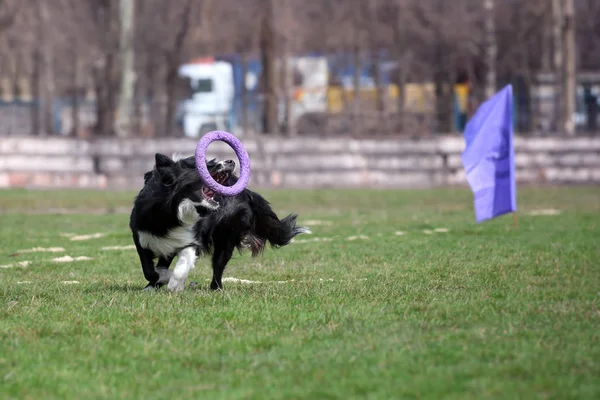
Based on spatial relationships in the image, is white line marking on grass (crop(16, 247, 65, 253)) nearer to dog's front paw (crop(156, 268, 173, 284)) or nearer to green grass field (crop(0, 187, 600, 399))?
green grass field (crop(0, 187, 600, 399))

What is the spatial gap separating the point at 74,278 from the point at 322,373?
18.1 feet

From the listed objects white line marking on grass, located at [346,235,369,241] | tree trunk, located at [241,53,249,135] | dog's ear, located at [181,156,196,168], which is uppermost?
tree trunk, located at [241,53,249,135]

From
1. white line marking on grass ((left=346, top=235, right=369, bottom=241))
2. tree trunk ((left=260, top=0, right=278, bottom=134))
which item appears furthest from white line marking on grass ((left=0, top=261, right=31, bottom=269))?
tree trunk ((left=260, top=0, right=278, bottom=134))

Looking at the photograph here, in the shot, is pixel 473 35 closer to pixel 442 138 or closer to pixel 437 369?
pixel 442 138

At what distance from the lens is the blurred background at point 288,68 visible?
33.3 metres

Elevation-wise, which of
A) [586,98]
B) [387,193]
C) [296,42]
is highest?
[296,42]

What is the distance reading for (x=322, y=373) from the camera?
5.88 metres

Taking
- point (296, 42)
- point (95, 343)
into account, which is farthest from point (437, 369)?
point (296, 42)

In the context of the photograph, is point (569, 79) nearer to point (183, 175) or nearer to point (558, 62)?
point (558, 62)

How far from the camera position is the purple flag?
15.3 metres

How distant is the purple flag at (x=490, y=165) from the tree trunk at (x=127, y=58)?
21.8 meters

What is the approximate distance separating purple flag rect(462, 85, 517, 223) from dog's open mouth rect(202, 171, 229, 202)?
6.45m

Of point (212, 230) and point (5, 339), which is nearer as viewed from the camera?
point (5, 339)

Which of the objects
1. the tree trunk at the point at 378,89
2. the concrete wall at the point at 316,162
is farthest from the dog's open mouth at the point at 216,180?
the tree trunk at the point at 378,89
